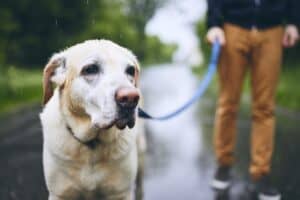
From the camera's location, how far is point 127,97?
3039 millimetres

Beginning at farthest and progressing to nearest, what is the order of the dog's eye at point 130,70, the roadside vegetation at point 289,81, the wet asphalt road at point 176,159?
the roadside vegetation at point 289,81, the wet asphalt road at point 176,159, the dog's eye at point 130,70

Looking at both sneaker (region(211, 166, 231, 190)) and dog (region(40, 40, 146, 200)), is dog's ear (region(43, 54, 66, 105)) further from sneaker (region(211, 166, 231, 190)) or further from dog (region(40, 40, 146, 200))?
sneaker (region(211, 166, 231, 190))

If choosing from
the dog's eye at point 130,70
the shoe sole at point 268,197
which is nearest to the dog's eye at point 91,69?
the dog's eye at point 130,70

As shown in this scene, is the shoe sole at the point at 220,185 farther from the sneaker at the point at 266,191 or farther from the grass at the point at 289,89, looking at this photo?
the grass at the point at 289,89

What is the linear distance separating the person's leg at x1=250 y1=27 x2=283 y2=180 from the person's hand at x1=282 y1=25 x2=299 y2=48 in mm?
63

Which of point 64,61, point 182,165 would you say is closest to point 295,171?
point 182,165

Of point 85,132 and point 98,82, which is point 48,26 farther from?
point 98,82

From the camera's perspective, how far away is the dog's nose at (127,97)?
302cm

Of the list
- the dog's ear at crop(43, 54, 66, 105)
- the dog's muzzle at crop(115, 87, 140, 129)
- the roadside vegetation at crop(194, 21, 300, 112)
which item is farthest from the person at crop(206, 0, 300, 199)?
the roadside vegetation at crop(194, 21, 300, 112)

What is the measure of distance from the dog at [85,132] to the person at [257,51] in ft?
6.05

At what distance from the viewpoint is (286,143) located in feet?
26.6

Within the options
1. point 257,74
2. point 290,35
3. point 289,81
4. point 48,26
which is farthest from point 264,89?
point 48,26

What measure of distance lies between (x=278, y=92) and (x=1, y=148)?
9.05 meters

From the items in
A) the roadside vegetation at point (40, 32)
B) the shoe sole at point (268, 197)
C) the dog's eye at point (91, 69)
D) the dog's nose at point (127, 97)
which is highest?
the dog's eye at point (91, 69)
